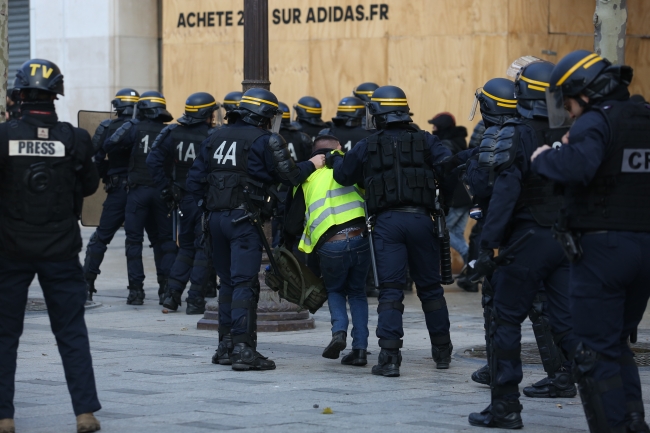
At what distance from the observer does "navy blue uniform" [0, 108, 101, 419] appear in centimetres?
635

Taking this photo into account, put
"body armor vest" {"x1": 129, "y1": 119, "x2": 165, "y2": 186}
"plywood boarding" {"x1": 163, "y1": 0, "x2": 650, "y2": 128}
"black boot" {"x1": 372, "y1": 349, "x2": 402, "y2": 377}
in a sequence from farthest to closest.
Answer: "plywood boarding" {"x1": 163, "y1": 0, "x2": 650, "y2": 128} → "body armor vest" {"x1": 129, "y1": 119, "x2": 165, "y2": 186} → "black boot" {"x1": 372, "y1": 349, "x2": 402, "y2": 377}

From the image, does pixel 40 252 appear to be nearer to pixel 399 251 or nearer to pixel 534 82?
pixel 399 251

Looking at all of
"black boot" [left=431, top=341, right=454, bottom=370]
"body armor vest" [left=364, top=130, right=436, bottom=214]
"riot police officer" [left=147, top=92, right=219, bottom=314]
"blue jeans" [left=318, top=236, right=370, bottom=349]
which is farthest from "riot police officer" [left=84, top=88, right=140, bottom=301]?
"black boot" [left=431, top=341, right=454, bottom=370]

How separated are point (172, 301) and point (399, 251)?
4.24 m

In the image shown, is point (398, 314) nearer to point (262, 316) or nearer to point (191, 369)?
point (191, 369)

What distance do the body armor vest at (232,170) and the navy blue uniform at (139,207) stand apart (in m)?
3.82

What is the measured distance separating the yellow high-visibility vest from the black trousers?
2.72 meters

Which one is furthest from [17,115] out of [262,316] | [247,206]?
[262,316]

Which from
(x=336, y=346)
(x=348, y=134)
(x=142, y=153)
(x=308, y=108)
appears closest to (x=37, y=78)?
(x=336, y=346)

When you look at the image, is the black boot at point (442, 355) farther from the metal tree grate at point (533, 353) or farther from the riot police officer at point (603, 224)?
the riot police officer at point (603, 224)

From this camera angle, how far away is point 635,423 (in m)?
5.75

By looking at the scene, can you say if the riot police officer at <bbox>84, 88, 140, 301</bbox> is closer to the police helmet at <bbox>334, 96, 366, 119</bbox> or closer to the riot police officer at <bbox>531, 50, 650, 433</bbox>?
the police helmet at <bbox>334, 96, 366, 119</bbox>

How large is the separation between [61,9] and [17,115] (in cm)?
1437

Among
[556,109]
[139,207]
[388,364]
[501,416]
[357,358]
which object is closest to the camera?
[556,109]
